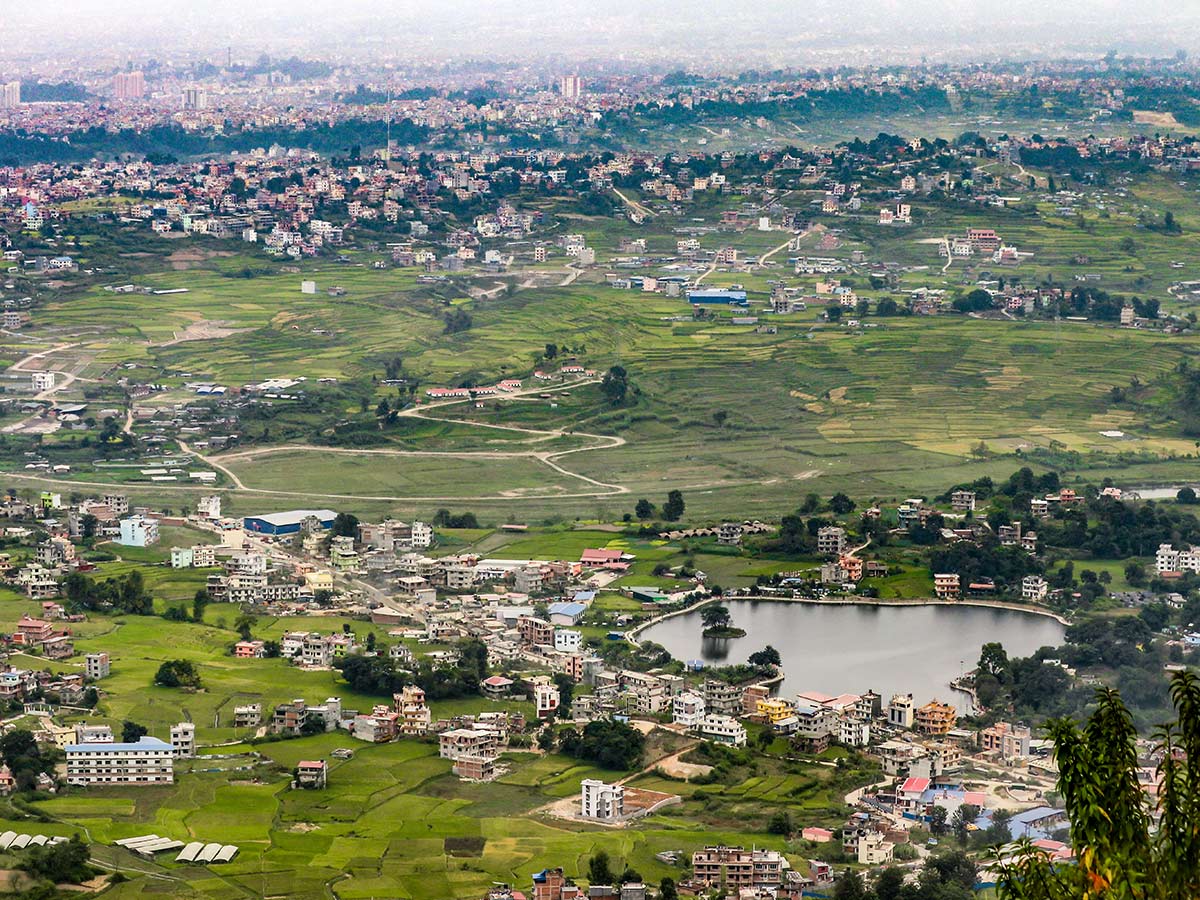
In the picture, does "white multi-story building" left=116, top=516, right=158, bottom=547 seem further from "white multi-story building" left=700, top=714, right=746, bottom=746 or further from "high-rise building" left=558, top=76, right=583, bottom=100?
"high-rise building" left=558, top=76, right=583, bottom=100

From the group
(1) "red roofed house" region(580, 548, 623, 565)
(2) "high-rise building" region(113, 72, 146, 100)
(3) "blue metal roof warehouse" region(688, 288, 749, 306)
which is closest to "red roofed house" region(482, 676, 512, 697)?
(1) "red roofed house" region(580, 548, 623, 565)

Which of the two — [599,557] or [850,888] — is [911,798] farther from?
[599,557]

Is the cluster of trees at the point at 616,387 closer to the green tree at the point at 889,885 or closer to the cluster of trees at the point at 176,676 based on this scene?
the cluster of trees at the point at 176,676

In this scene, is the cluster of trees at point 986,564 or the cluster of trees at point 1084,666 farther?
the cluster of trees at point 986,564

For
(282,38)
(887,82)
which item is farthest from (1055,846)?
(282,38)

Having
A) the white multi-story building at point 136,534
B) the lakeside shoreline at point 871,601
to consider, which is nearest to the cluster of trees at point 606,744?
the lakeside shoreline at point 871,601
